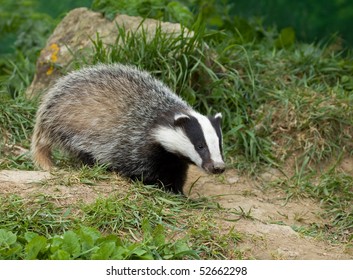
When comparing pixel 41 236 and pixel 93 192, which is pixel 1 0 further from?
pixel 41 236

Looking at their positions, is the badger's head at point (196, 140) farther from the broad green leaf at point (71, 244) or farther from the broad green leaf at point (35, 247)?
the broad green leaf at point (35, 247)

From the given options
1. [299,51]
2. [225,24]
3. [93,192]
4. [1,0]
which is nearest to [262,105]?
[299,51]

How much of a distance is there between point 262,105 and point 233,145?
601mm

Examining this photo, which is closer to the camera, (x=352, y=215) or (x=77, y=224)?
(x=77, y=224)

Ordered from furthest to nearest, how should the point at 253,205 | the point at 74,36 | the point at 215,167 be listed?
the point at 74,36, the point at 253,205, the point at 215,167

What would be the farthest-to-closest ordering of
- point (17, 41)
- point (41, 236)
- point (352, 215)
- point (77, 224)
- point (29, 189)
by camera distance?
point (17, 41) < point (352, 215) < point (29, 189) < point (77, 224) < point (41, 236)

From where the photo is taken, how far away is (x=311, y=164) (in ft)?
25.2

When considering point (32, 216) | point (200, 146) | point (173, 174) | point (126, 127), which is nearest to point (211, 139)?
point (200, 146)

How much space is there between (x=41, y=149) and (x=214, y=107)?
6.51 feet

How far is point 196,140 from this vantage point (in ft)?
20.9

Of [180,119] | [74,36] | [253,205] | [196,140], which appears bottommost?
[253,205]

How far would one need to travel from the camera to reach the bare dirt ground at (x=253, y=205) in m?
5.69

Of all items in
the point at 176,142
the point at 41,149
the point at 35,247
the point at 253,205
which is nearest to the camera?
Result: the point at 35,247

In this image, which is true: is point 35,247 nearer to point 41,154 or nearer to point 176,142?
point 176,142
